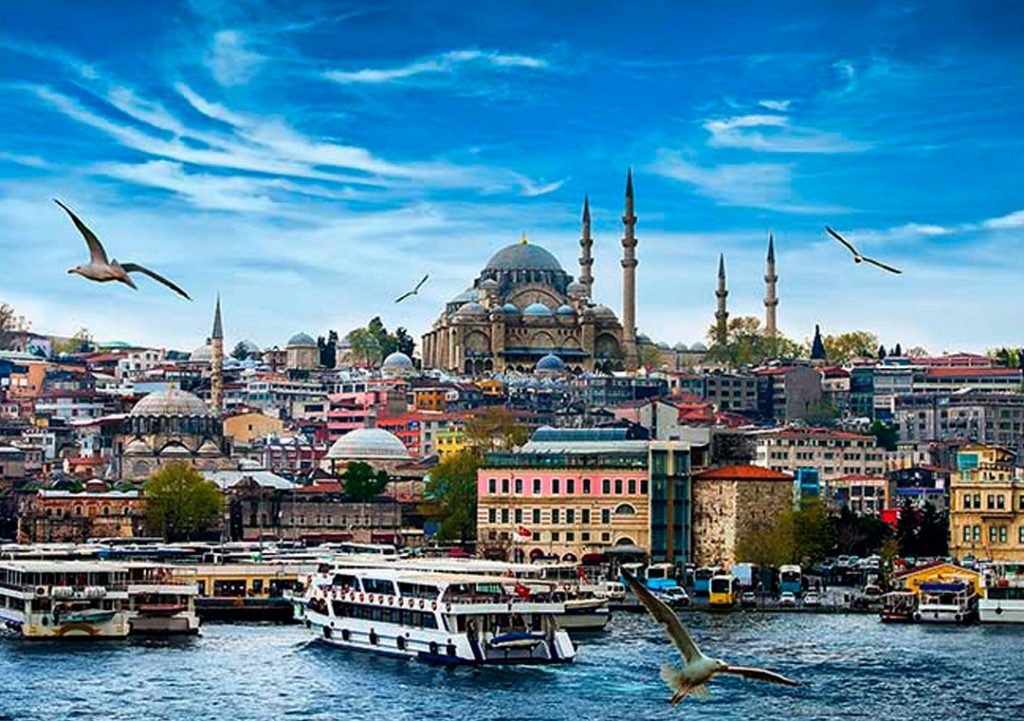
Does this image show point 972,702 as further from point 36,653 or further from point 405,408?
point 405,408

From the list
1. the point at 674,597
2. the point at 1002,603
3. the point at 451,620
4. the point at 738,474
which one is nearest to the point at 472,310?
the point at 738,474

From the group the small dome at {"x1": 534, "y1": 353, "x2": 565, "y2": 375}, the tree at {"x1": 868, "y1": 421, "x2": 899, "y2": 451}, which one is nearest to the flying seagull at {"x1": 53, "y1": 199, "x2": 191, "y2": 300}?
the tree at {"x1": 868, "y1": 421, "x2": 899, "y2": 451}

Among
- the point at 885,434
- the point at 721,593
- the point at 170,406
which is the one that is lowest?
the point at 721,593

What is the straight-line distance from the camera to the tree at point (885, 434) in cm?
10212

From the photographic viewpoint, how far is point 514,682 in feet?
116

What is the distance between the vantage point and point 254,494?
71.5 meters

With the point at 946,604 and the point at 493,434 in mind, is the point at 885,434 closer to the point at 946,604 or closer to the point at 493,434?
the point at 493,434

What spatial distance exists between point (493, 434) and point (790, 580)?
86.4ft

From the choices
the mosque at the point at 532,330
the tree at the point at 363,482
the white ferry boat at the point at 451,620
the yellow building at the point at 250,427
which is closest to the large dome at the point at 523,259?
the mosque at the point at 532,330

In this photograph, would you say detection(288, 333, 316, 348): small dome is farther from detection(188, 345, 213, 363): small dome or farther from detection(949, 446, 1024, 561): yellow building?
detection(949, 446, 1024, 561): yellow building

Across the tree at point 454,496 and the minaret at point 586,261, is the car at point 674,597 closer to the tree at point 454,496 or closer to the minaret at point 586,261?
the tree at point 454,496

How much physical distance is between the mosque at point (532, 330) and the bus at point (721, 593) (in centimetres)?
6992

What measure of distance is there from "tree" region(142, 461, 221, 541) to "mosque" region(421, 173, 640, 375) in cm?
5188

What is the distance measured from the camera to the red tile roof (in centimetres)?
5844
